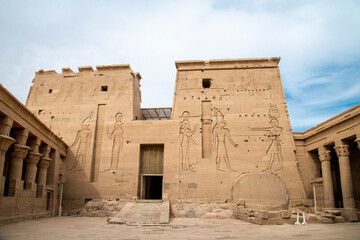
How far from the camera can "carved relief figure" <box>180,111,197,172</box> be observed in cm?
1744

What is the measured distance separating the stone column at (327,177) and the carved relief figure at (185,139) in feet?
24.0

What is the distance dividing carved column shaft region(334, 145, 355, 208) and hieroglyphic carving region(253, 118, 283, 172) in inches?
135

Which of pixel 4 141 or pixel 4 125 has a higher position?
pixel 4 125

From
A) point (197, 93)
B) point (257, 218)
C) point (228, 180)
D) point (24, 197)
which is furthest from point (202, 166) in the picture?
point (24, 197)

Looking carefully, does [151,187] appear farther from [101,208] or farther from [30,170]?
[30,170]

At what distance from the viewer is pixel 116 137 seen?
725 inches

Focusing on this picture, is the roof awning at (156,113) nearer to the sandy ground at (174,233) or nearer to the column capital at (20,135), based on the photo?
the column capital at (20,135)

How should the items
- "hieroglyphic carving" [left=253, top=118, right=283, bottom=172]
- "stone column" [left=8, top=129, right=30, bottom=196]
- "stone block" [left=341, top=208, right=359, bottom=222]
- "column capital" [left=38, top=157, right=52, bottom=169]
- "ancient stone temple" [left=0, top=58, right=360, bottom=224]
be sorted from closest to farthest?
"stone column" [left=8, top=129, right=30, bottom=196] → "stone block" [left=341, top=208, right=359, bottom=222] → "column capital" [left=38, top=157, right=52, bottom=169] → "ancient stone temple" [left=0, top=58, right=360, bottom=224] → "hieroglyphic carving" [left=253, top=118, right=283, bottom=172]

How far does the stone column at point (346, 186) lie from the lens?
13562 mm

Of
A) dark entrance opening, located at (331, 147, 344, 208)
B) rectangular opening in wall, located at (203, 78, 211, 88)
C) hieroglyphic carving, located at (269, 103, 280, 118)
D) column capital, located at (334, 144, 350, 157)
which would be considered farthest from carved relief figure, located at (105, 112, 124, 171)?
dark entrance opening, located at (331, 147, 344, 208)

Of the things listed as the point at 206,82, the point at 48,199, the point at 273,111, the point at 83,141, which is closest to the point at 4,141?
the point at 48,199

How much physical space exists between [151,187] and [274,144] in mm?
8566

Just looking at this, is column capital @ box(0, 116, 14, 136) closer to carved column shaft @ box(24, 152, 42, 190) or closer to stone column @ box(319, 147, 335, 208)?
carved column shaft @ box(24, 152, 42, 190)

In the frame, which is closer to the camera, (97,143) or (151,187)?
(97,143)
